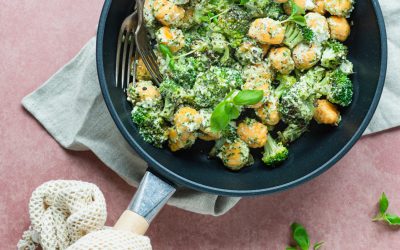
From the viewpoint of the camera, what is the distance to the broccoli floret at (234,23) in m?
2.01

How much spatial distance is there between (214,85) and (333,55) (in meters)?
0.46

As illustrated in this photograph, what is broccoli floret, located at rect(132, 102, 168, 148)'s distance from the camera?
200 cm

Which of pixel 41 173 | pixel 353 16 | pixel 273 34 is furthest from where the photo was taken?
pixel 41 173

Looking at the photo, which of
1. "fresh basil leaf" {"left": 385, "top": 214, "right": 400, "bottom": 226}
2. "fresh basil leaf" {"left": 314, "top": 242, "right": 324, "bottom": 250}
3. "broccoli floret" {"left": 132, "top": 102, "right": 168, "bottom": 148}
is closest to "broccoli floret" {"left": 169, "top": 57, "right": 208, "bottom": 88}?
"broccoli floret" {"left": 132, "top": 102, "right": 168, "bottom": 148}

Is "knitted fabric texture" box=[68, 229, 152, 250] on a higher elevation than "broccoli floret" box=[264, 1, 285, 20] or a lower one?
lower

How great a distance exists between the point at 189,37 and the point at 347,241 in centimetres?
110

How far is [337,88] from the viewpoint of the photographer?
2.03 meters

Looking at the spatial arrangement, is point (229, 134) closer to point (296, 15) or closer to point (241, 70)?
point (241, 70)

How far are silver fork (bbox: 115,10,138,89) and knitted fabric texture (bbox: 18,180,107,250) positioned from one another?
42 cm

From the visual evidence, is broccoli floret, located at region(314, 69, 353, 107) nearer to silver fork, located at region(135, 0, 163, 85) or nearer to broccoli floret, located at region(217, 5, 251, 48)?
broccoli floret, located at region(217, 5, 251, 48)

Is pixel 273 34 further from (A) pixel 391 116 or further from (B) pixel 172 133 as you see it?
(A) pixel 391 116

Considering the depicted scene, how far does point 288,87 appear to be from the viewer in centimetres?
204

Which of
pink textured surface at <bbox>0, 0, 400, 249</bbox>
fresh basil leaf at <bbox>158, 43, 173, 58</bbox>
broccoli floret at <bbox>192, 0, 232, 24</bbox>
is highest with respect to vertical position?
broccoli floret at <bbox>192, 0, 232, 24</bbox>

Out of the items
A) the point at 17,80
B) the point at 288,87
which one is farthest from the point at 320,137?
the point at 17,80
